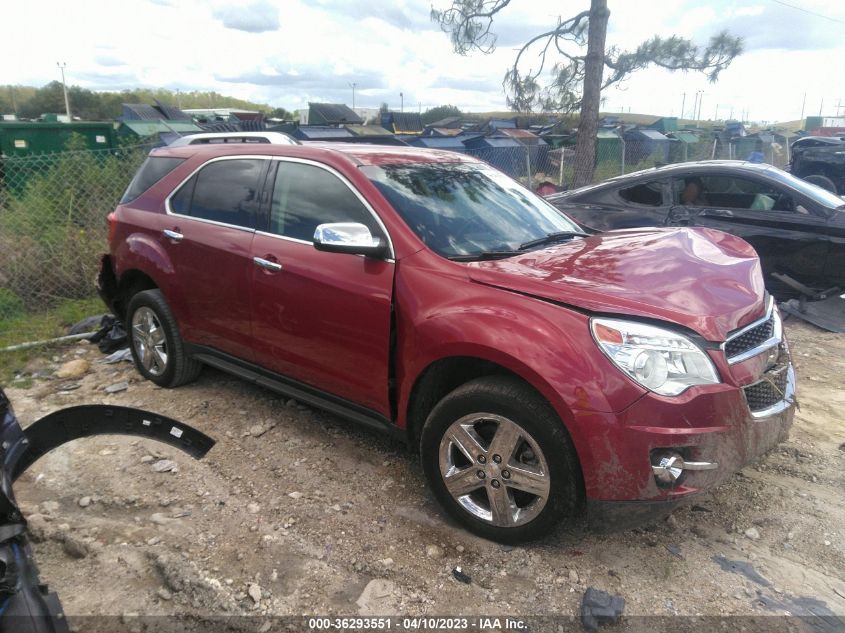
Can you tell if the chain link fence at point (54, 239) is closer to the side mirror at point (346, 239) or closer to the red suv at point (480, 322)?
the red suv at point (480, 322)

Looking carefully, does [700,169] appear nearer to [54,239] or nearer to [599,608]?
[599,608]

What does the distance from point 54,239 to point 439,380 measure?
577 centimetres

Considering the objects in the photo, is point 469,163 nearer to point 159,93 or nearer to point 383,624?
point 383,624

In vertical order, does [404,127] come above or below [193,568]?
above

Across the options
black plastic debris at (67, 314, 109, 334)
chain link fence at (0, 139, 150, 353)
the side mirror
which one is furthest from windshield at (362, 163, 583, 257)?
chain link fence at (0, 139, 150, 353)

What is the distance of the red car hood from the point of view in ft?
8.79

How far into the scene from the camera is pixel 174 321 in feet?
15.0

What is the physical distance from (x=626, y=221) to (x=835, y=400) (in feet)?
9.26

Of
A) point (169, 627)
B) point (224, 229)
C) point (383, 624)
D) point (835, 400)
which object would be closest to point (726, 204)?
point (835, 400)

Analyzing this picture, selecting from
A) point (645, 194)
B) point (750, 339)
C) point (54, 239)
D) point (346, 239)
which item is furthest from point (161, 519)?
point (645, 194)

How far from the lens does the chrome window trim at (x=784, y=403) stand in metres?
2.79

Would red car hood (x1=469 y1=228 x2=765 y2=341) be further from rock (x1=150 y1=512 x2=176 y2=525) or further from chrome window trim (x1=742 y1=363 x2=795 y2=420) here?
rock (x1=150 y1=512 x2=176 y2=525)

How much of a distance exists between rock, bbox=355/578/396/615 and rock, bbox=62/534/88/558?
1.33 metres

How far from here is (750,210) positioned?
6555mm
